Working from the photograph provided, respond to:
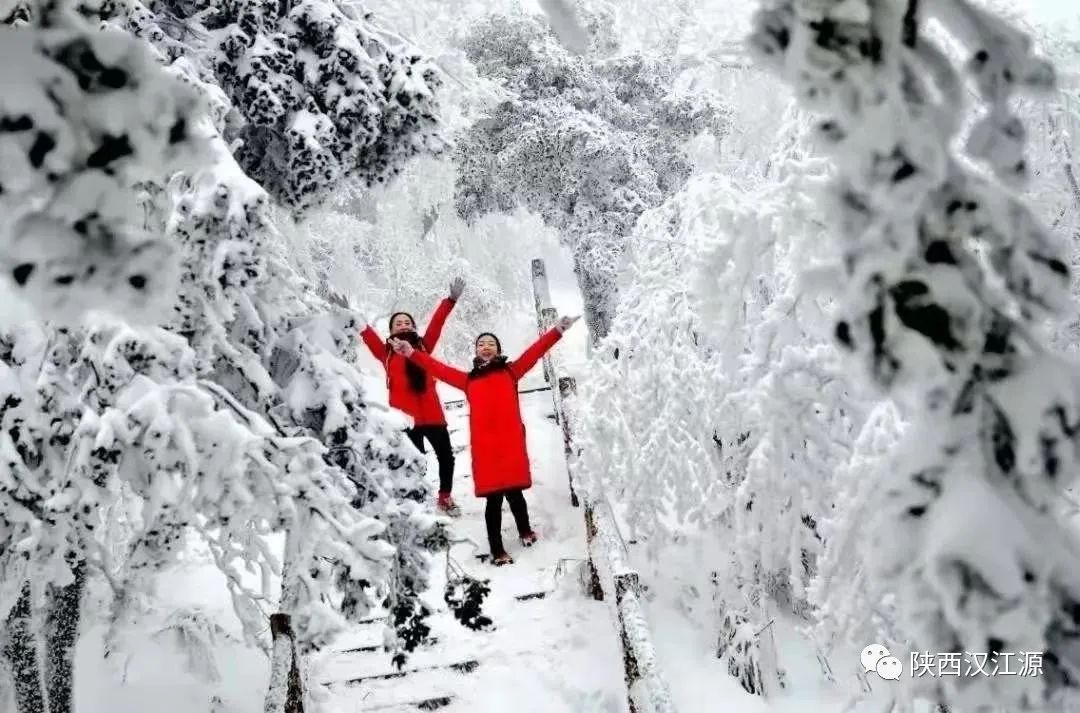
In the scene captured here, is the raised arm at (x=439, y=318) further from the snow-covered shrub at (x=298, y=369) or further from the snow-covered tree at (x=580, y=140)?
the snow-covered tree at (x=580, y=140)

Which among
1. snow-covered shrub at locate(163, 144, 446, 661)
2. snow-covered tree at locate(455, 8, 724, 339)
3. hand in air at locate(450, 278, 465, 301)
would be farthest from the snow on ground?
snow-covered tree at locate(455, 8, 724, 339)

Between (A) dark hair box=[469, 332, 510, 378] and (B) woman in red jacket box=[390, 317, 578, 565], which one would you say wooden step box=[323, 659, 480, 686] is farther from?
(A) dark hair box=[469, 332, 510, 378]

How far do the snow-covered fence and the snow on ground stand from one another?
345 mm

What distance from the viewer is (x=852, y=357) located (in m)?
0.88

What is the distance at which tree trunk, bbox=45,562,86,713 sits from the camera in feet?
12.3

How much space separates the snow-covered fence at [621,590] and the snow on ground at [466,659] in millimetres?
345

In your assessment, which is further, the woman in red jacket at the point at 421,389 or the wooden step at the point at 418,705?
the woman in red jacket at the point at 421,389

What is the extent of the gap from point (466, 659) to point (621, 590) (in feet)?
4.69

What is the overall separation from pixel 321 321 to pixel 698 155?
1508cm

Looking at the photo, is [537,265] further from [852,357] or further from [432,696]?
[852,357]

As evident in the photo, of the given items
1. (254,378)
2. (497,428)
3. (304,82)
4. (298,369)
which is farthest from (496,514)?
(304,82)

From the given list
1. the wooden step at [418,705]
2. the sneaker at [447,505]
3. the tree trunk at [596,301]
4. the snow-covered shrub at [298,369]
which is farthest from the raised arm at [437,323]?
the tree trunk at [596,301]

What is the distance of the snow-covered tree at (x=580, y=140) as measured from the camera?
42.2 ft

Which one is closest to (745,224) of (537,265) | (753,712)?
(753,712)
